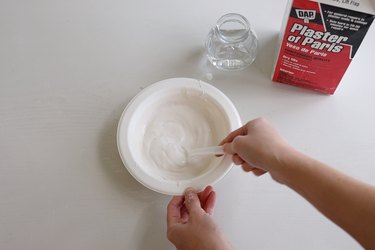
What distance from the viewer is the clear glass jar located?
29.4 inches

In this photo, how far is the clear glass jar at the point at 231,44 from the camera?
75 cm

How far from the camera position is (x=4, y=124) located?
74cm

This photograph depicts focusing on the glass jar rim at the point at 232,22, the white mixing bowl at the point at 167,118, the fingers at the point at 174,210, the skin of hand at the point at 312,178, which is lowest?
the fingers at the point at 174,210

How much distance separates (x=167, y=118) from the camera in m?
0.70

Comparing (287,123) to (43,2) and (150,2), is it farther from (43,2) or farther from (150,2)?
(43,2)

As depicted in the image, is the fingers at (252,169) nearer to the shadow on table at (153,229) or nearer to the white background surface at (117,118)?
the white background surface at (117,118)

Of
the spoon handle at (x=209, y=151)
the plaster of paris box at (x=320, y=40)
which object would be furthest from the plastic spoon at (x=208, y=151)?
the plaster of paris box at (x=320, y=40)

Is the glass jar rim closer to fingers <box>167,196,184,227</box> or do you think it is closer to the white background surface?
the white background surface

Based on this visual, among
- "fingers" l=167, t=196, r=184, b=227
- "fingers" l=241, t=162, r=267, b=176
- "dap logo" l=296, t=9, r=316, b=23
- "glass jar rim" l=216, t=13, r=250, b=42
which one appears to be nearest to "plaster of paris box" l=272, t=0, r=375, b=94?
"dap logo" l=296, t=9, r=316, b=23

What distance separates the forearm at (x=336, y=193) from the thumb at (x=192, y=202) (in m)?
0.16

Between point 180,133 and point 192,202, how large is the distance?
158 millimetres

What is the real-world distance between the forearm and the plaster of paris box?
228mm

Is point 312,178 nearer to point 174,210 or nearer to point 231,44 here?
point 174,210

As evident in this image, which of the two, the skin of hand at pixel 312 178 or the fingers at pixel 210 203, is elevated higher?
the skin of hand at pixel 312 178
